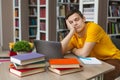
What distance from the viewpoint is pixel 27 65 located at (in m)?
1.32

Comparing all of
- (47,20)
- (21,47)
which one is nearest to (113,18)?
(47,20)

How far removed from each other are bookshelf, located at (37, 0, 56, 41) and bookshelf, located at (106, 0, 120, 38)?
1.37 meters

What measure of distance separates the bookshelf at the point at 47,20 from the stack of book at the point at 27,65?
10.4 feet

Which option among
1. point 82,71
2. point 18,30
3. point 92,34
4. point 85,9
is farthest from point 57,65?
point 18,30

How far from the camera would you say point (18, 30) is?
6.17 m

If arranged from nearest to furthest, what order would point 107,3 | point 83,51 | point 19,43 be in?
point 19,43 → point 83,51 → point 107,3

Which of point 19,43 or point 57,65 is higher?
point 19,43

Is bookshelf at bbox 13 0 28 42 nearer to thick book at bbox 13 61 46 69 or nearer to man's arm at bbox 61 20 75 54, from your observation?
man's arm at bbox 61 20 75 54

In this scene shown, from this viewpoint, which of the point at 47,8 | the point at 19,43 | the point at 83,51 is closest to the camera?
the point at 19,43

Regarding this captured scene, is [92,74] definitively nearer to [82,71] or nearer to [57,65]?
[82,71]

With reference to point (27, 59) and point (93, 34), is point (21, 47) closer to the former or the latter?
point (27, 59)

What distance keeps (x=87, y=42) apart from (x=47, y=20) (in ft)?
8.86

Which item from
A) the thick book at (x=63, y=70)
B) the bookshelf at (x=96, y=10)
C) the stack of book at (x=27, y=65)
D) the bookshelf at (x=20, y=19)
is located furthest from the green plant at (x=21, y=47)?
the bookshelf at (x=20, y=19)

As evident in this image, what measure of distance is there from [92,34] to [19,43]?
77cm
